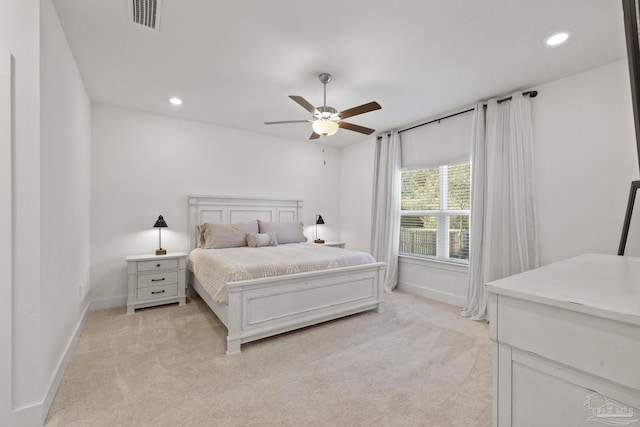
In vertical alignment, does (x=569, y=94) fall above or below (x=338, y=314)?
above

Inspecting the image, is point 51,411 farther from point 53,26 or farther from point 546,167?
point 546,167

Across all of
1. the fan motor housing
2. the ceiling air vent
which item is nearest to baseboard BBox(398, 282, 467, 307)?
the fan motor housing

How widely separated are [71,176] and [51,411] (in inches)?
71.9

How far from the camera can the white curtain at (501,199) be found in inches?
117

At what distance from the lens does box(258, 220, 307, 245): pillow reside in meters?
4.33

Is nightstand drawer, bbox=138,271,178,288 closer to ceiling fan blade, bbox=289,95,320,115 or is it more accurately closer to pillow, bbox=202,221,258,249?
pillow, bbox=202,221,258,249

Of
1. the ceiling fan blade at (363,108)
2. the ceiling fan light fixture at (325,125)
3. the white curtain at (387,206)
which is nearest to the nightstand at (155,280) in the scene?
the ceiling fan light fixture at (325,125)

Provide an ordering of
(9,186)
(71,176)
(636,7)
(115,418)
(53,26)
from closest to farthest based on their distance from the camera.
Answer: (636,7) → (9,186) → (115,418) → (53,26) → (71,176)

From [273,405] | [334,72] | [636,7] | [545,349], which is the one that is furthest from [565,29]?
[273,405]

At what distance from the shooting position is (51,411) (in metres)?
1.69

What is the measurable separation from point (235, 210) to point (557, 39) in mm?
4263

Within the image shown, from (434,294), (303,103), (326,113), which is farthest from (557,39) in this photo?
(434,294)

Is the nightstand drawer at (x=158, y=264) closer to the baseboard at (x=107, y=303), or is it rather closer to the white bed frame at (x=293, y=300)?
the white bed frame at (x=293, y=300)

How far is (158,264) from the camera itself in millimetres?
3518
